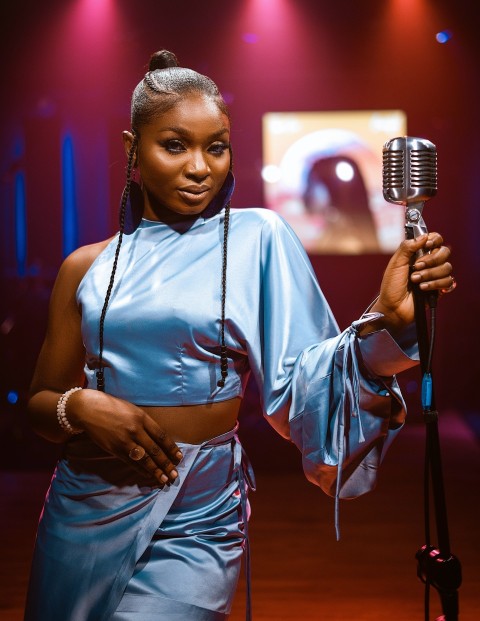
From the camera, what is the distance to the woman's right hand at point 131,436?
4.25 feet

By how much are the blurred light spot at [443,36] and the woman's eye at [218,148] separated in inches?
187

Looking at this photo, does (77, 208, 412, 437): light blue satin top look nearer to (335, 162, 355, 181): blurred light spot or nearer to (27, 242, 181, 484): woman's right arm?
(27, 242, 181, 484): woman's right arm

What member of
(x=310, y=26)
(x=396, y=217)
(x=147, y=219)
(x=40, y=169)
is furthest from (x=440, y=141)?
(x=147, y=219)

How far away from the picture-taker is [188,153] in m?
1.34

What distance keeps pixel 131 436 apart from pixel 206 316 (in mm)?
221

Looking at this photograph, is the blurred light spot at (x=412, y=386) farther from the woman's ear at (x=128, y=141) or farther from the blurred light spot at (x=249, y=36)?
the woman's ear at (x=128, y=141)

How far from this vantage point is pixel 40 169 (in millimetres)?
5703

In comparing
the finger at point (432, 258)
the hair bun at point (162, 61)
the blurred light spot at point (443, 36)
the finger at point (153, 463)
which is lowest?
the finger at point (153, 463)

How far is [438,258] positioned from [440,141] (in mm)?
5054

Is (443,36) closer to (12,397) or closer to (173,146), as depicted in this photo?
(12,397)

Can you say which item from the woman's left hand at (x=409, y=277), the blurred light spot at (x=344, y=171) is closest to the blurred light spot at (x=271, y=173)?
the blurred light spot at (x=344, y=171)

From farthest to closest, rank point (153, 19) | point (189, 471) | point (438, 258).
A: point (153, 19)
point (189, 471)
point (438, 258)

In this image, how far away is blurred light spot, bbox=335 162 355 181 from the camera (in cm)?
580

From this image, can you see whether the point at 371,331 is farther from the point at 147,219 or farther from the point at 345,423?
the point at 147,219
